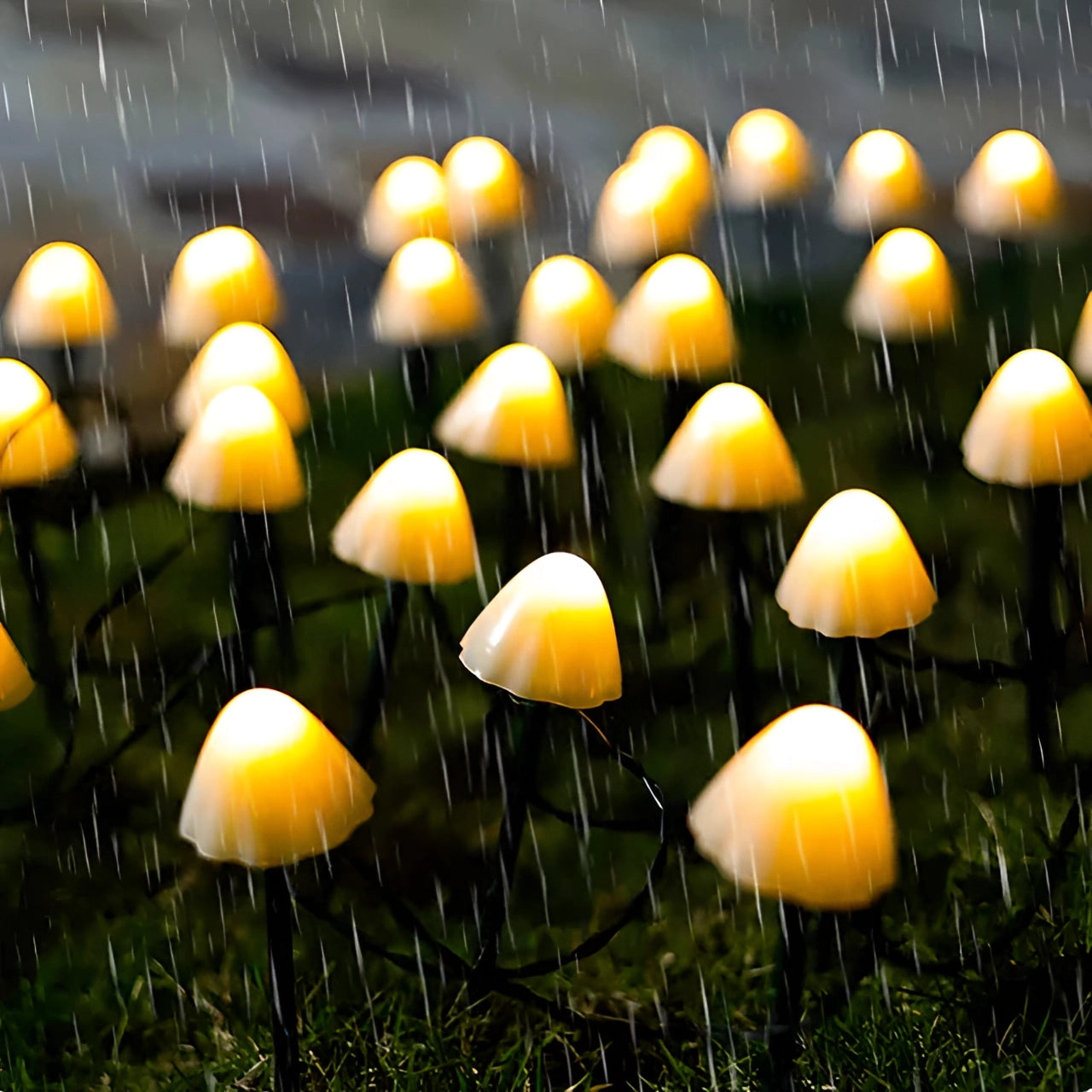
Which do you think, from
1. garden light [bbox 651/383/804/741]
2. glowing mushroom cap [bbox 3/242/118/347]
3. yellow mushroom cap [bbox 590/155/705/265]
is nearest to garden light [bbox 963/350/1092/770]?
garden light [bbox 651/383/804/741]

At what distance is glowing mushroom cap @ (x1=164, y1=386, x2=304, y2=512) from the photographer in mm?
702

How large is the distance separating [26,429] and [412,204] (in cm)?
37

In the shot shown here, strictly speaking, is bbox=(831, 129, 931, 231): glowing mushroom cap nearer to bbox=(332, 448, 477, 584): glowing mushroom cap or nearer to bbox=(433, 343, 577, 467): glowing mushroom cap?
bbox=(433, 343, 577, 467): glowing mushroom cap

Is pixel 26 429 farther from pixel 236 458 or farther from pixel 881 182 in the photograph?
pixel 881 182

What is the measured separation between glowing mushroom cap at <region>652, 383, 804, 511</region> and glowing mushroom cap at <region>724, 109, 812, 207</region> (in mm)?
501

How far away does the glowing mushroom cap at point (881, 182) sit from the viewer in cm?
106

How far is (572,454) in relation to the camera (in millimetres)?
819

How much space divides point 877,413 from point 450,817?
1.65 ft

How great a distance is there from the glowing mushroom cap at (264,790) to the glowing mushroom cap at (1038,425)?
420 mm

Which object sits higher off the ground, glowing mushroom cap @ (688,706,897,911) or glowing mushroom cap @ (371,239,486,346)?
glowing mushroom cap @ (371,239,486,346)

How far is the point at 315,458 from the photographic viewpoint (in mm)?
1033

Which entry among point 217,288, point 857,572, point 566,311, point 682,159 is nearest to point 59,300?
point 217,288

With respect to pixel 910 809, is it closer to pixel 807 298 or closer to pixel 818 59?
pixel 807 298

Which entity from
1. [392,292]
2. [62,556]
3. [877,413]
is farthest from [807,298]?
[62,556]
